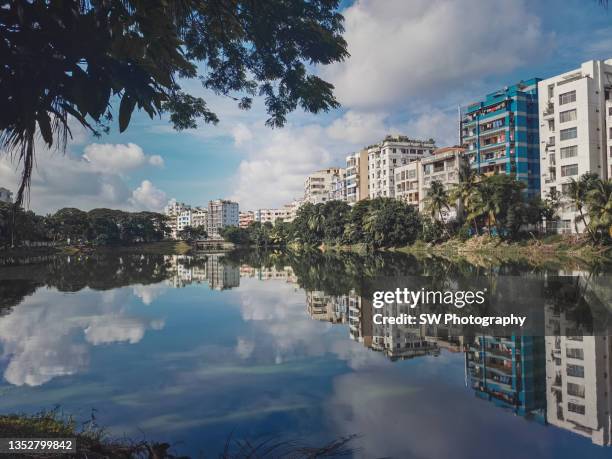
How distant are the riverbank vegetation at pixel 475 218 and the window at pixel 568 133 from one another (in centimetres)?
692

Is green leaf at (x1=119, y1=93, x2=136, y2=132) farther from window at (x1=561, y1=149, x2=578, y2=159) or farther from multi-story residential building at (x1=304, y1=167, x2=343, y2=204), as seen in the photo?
multi-story residential building at (x1=304, y1=167, x2=343, y2=204)

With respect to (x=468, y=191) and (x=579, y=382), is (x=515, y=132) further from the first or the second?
(x=579, y=382)

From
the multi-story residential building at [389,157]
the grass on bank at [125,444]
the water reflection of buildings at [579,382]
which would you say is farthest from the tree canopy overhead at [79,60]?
the multi-story residential building at [389,157]

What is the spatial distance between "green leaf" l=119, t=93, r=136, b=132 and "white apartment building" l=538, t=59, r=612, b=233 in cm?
5472

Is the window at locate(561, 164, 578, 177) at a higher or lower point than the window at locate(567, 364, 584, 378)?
higher

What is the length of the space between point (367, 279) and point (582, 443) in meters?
19.7

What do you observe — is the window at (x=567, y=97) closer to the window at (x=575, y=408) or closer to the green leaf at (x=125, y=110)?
the window at (x=575, y=408)

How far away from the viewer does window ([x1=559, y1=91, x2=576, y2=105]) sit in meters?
51.1

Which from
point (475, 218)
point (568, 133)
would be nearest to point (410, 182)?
point (475, 218)

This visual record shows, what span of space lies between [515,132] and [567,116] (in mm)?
7660

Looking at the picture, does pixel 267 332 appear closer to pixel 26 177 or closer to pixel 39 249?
pixel 26 177

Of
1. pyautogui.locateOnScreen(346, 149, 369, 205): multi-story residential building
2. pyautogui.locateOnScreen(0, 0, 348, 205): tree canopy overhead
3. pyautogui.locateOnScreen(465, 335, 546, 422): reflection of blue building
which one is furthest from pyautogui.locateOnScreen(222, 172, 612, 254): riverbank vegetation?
pyautogui.locateOnScreen(0, 0, 348, 205): tree canopy overhead

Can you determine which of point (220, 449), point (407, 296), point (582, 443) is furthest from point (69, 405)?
point (407, 296)

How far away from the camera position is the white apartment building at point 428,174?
66688mm
